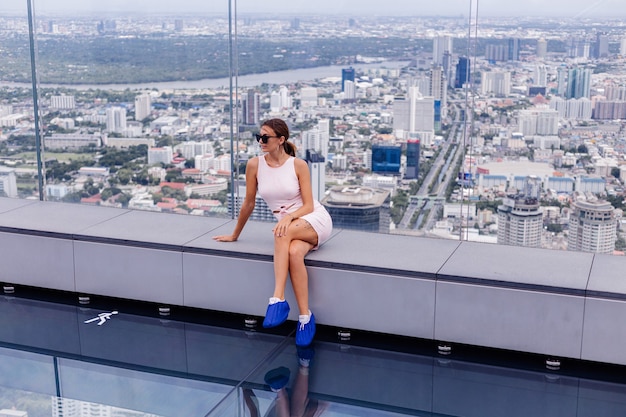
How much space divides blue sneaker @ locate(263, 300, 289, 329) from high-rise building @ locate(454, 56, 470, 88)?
4.99ft

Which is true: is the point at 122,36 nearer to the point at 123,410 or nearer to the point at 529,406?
the point at 123,410

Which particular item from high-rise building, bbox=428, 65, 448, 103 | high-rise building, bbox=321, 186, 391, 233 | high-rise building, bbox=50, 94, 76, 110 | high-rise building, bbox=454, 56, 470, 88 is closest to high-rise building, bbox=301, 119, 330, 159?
high-rise building, bbox=321, 186, 391, 233

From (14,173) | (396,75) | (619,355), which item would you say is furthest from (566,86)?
(14,173)

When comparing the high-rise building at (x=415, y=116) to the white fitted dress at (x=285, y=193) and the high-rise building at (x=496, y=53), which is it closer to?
the high-rise building at (x=496, y=53)

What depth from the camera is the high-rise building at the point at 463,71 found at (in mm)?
4574

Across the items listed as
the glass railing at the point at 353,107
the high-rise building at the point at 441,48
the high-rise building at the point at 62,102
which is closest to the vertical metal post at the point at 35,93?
the glass railing at the point at 353,107

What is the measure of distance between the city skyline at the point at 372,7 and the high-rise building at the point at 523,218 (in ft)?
3.01

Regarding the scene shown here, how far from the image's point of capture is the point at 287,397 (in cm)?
376

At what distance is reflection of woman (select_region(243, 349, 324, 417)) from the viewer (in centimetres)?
362

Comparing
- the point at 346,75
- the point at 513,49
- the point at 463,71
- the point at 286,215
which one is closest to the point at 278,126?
the point at 286,215

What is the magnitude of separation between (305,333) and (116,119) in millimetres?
2047

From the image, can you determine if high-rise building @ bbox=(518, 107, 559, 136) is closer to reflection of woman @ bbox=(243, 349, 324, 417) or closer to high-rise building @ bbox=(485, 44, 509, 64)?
high-rise building @ bbox=(485, 44, 509, 64)

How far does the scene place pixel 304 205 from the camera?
4551mm

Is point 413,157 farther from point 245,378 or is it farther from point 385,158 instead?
point 245,378
